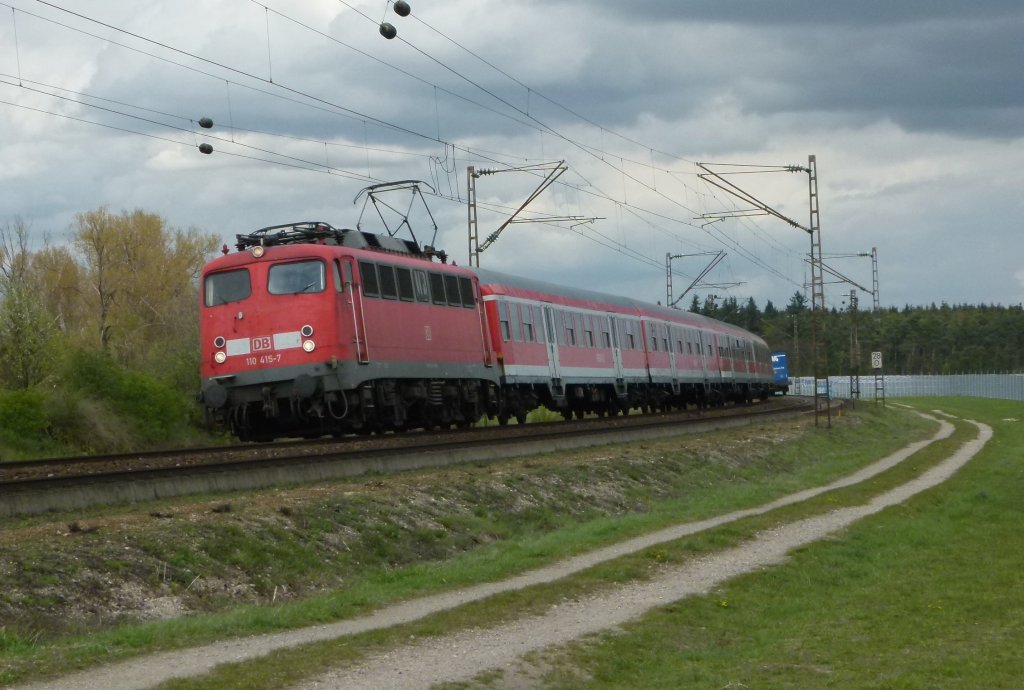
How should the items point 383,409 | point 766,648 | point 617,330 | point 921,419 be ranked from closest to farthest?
point 766,648 → point 383,409 → point 617,330 → point 921,419

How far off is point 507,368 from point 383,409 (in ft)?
22.8

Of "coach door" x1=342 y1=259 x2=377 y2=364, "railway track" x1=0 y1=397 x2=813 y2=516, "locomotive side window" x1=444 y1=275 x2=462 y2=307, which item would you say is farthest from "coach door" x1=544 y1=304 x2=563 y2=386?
"coach door" x1=342 y1=259 x2=377 y2=364

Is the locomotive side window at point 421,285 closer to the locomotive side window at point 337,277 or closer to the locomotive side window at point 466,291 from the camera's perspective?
the locomotive side window at point 466,291

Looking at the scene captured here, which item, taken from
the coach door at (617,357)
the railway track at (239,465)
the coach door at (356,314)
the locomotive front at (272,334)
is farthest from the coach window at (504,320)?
the coach door at (617,357)

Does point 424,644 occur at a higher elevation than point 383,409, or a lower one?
lower

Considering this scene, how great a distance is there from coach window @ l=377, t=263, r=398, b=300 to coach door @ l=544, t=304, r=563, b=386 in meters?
11.0

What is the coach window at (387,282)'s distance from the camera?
2619cm

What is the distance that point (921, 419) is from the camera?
214 ft

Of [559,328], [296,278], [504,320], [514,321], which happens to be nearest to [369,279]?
[296,278]

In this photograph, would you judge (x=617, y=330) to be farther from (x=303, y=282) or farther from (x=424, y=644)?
(x=424, y=644)

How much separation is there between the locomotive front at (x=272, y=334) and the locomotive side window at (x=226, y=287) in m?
0.02

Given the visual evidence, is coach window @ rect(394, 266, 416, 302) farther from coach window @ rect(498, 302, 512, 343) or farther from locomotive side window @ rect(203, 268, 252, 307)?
coach window @ rect(498, 302, 512, 343)

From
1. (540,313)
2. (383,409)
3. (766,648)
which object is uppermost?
(540,313)

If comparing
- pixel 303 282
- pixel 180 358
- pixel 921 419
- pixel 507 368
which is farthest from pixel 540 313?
pixel 921 419
